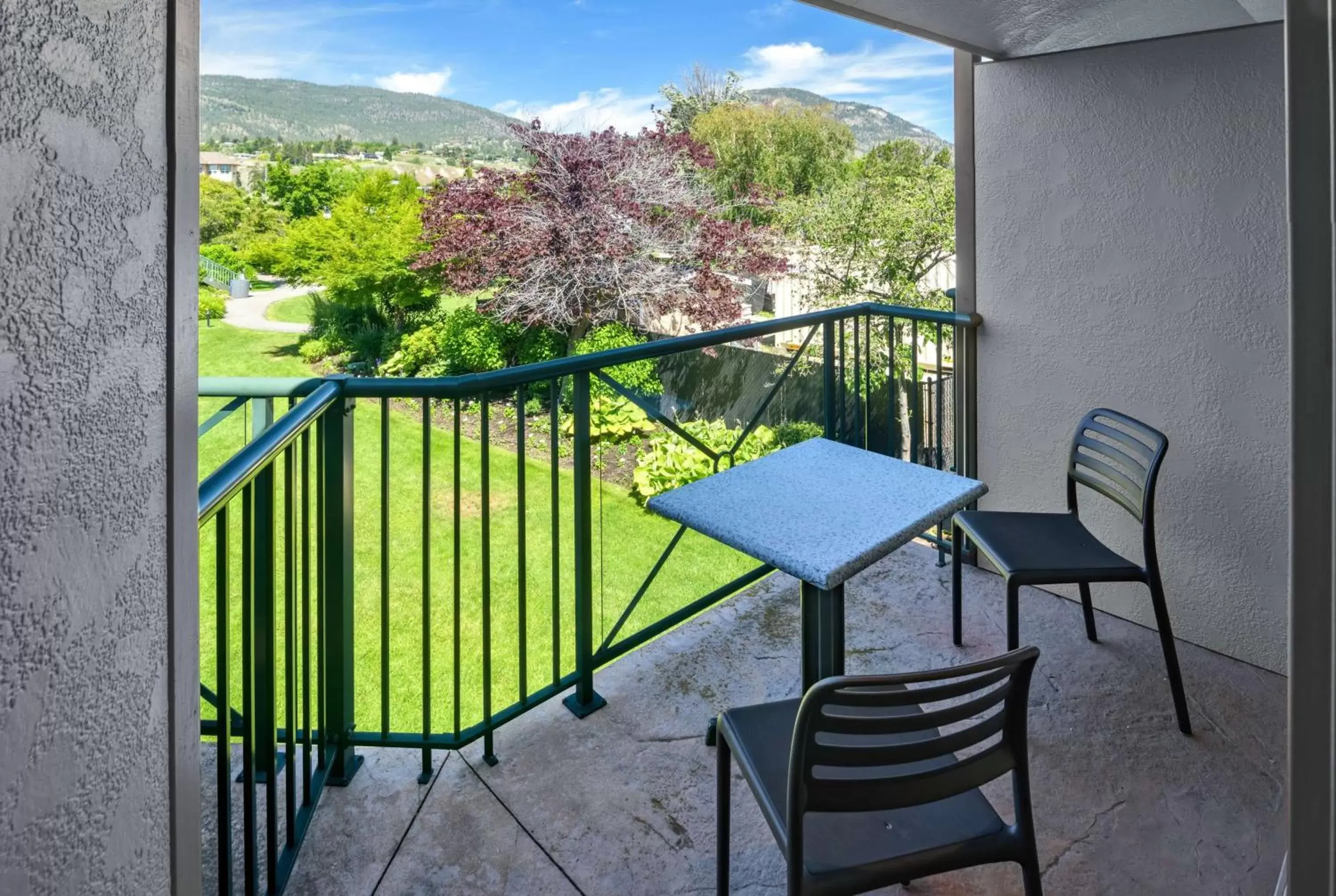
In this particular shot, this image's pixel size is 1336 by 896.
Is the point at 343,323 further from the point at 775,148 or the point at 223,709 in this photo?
the point at 223,709

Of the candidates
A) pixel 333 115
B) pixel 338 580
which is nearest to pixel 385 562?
pixel 338 580

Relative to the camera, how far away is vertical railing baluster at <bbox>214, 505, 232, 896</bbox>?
1.22 meters

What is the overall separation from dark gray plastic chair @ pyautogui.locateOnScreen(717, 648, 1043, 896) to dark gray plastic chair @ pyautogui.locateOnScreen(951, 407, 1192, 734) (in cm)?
91

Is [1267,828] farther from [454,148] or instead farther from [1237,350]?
[454,148]

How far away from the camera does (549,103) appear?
Result: 67.0ft

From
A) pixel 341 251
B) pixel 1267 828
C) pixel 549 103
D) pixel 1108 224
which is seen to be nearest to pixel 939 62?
pixel 549 103

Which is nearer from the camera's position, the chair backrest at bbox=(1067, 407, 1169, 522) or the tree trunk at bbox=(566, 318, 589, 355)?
the chair backrest at bbox=(1067, 407, 1169, 522)

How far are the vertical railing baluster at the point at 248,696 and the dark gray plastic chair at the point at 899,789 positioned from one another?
84 cm

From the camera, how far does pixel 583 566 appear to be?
7.43 feet

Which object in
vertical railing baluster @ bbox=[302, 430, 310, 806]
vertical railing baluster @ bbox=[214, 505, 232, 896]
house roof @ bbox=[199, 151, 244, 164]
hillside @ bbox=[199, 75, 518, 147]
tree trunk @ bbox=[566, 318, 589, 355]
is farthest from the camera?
hillside @ bbox=[199, 75, 518, 147]

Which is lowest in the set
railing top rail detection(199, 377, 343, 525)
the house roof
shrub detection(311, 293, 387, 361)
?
railing top rail detection(199, 377, 343, 525)

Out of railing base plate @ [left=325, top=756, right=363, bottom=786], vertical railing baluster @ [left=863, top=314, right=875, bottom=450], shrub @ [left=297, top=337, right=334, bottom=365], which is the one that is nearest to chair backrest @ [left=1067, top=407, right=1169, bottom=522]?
vertical railing baluster @ [left=863, top=314, right=875, bottom=450]

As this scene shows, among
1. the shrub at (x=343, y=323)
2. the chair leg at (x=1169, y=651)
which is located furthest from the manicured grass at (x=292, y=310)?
the chair leg at (x=1169, y=651)

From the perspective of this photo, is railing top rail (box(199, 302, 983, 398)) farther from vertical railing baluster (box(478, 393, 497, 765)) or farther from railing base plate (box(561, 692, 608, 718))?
railing base plate (box(561, 692, 608, 718))
